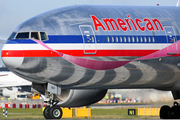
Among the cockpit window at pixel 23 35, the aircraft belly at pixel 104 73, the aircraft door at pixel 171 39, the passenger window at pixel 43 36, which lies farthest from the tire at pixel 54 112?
the aircraft door at pixel 171 39

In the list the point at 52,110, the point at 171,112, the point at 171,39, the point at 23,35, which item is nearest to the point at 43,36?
the point at 23,35

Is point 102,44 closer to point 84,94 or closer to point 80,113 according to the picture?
point 84,94

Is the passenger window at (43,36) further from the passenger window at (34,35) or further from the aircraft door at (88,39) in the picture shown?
the aircraft door at (88,39)

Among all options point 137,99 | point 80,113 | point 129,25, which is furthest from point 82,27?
point 137,99

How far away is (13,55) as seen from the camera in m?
16.1

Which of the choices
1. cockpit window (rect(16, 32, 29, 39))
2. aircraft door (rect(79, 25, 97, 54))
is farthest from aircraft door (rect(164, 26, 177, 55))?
cockpit window (rect(16, 32, 29, 39))

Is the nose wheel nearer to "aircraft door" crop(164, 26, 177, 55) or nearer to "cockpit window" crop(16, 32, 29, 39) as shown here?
"cockpit window" crop(16, 32, 29, 39)

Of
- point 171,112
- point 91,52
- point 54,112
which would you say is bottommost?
point 171,112

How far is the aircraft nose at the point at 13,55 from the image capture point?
53.1ft

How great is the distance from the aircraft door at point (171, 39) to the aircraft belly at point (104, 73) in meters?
0.36

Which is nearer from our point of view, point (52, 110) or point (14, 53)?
point (14, 53)

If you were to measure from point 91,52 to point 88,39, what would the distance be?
63 centimetres

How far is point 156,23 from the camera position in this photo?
18672 mm

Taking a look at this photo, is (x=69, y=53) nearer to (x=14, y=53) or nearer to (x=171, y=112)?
(x=14, y=53)
